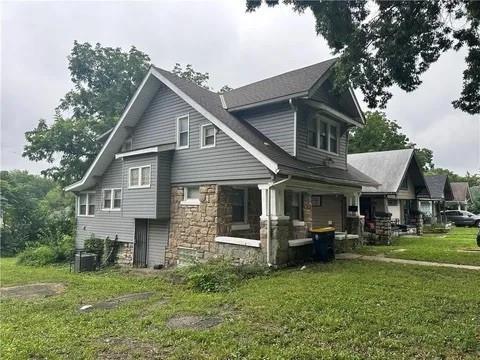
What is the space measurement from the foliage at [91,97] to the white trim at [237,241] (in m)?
16.4

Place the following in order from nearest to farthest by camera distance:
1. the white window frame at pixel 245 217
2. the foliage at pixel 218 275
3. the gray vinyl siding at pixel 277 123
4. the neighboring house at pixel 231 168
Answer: the foliage at pixel 218 275 < the neighboring house at pixel 231 168 < the gray vinyl siding at pixel 277 123 < the white window frame at pixel 245 217

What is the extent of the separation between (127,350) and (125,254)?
1141 cm

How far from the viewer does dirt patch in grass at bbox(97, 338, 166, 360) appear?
4422 millimetres

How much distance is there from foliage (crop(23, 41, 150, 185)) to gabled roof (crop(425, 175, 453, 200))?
92.5ft

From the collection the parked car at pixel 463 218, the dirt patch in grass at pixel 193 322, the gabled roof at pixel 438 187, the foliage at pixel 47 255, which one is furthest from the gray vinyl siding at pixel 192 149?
the parked car at pixel 463 218

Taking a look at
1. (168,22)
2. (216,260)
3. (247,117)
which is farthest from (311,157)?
(168,22)

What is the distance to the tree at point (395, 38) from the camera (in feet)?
23.6

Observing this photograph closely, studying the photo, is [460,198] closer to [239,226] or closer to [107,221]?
[239,226]

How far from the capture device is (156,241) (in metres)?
13.9

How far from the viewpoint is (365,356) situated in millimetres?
4059

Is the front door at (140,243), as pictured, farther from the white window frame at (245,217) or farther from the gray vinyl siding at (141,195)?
the white window frame at (245,217)

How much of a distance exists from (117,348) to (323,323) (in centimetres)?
302

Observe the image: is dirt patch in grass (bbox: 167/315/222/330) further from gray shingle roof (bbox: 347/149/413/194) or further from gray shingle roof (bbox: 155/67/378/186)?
Result: gray shingle roof (bbox: 347/149/413/194)

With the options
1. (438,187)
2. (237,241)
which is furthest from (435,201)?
(237,241)
